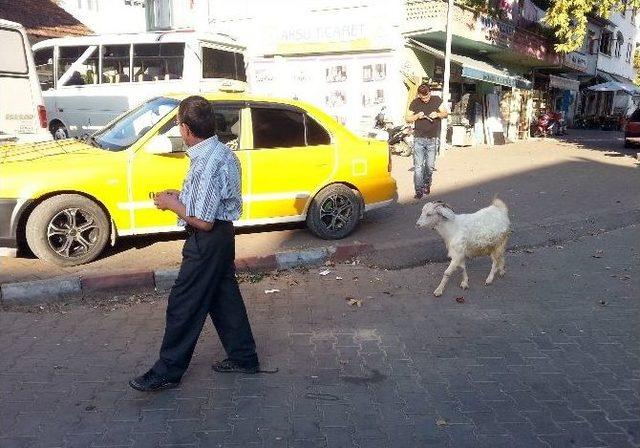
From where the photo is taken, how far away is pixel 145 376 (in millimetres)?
3295

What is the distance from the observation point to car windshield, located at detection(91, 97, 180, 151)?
5641 mm

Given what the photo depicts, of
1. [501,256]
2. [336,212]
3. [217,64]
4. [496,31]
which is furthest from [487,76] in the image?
[501,256]

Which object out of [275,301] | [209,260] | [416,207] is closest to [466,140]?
[416,207]

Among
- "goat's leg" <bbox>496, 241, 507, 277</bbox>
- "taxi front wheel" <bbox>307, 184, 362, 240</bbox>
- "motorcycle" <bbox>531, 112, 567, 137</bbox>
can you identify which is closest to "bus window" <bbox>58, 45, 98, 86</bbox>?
"taxi front wheel" <bbox>307, 184, 362, 240</bbox>

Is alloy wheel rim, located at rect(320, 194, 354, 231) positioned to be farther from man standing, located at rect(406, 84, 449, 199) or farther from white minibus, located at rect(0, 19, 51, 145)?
white minibus, located at rect(0, 19, 51, 145)

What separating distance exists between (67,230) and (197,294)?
8.96ft

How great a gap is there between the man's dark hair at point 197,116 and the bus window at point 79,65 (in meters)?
9.79

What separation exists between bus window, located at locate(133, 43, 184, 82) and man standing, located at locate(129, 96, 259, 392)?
30.3ft

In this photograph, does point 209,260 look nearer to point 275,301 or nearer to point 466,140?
point 275,301

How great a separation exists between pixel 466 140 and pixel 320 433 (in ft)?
60.4

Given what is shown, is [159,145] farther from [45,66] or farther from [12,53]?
[45,66]

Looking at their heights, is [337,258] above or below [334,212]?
below

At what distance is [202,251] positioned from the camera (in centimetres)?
316

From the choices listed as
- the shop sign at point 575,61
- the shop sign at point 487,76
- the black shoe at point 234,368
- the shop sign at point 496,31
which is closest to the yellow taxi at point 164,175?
the black shoe at point 234,368
